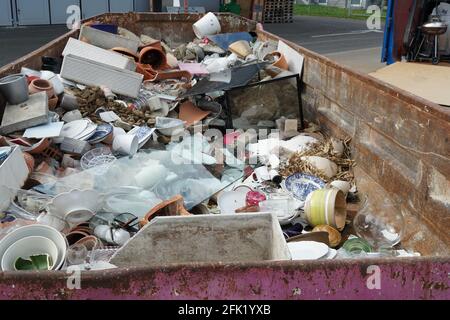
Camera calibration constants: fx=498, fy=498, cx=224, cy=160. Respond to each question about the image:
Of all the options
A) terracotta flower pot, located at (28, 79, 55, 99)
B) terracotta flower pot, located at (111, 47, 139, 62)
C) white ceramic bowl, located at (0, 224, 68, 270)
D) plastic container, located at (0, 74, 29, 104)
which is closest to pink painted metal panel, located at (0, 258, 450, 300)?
white ceramic bowl, located at (0, 224, 68, 270)

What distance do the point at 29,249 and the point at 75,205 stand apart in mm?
547

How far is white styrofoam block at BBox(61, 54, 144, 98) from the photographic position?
4531 mm

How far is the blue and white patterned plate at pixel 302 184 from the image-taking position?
3150mm

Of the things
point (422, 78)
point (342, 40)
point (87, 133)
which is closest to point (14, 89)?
point (87, 133)

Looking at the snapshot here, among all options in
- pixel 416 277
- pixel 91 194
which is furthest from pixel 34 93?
pixel 416 277

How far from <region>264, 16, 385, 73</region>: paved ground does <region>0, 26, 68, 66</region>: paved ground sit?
657cm

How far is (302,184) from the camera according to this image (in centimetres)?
321

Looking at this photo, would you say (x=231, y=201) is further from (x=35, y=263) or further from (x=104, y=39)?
(x=104, y=39)

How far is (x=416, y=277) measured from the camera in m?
1.41

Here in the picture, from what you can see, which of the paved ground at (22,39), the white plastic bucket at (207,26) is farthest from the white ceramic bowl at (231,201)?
the paved ground at (22,39)

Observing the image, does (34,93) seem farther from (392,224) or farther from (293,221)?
(392,224)

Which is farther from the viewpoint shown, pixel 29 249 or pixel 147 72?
pixel 147 72

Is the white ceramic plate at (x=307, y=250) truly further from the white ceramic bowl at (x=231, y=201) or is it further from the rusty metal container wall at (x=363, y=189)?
the white ceramic bowl at (x=231, y=201)

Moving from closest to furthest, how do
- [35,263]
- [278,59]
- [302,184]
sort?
[35,263], [302,184], [278,59]
